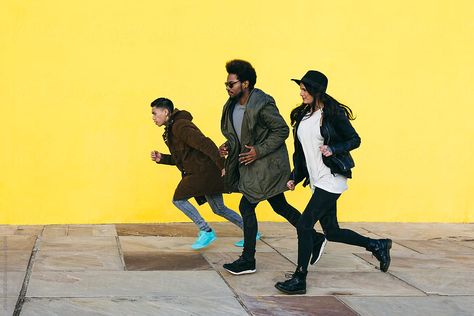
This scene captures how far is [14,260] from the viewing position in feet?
21.7

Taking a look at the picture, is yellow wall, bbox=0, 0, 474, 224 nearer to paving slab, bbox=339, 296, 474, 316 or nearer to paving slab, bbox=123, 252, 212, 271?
paving slab, bbox=123, 252, 212, 271

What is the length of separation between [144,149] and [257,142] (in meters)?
2.75

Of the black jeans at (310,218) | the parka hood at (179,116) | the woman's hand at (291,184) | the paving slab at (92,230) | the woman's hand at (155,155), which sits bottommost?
the paving slab at (92,230)

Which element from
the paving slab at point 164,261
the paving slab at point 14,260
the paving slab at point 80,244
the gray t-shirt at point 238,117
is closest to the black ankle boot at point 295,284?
the paving slab at point 164,261

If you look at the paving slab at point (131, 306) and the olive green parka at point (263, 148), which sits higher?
the olive green parka at point (263, 148)

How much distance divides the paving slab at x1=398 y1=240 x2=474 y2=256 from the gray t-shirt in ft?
8.22

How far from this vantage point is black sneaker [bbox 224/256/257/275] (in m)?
6.29

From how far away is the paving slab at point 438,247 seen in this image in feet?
25.5

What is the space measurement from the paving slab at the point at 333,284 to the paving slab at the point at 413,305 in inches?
6.5

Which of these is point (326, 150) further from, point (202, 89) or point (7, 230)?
point (7, 230)

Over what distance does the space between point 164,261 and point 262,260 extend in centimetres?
85

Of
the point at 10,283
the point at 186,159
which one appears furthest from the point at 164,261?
the point at 10,283

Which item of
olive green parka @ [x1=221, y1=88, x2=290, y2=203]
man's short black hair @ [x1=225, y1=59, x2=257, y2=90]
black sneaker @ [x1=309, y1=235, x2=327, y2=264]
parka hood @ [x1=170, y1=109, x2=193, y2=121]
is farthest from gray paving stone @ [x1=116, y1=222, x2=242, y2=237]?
man's short black hair @ [x1=225, y1=59, x2=257, y2=90]

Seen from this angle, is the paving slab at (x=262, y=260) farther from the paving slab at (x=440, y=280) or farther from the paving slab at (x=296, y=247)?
the paving slab at (x=440, y=280)
